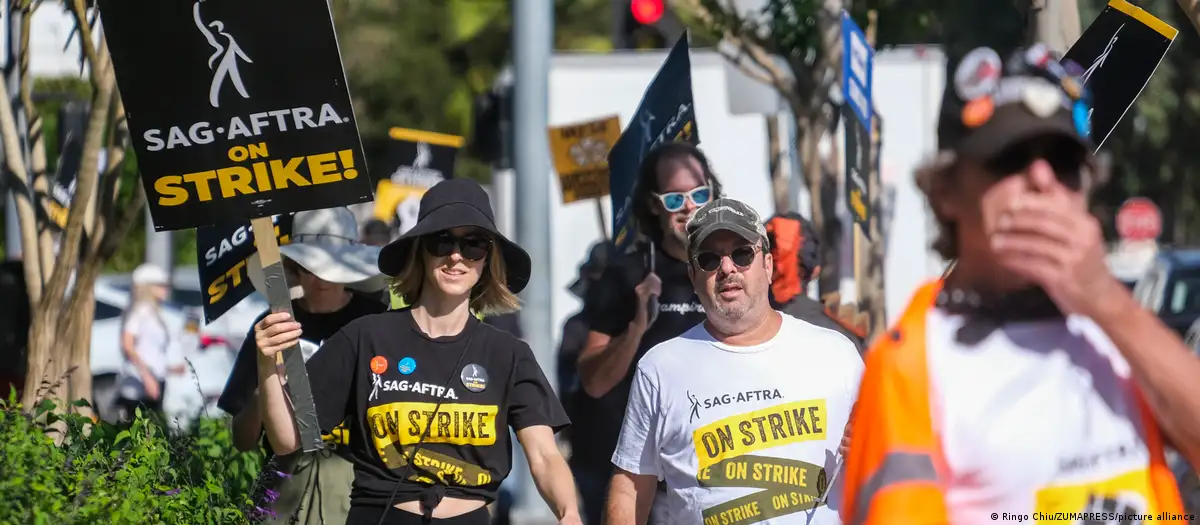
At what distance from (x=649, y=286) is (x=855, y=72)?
7.44 ft

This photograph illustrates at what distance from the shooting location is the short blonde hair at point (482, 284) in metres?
5.10

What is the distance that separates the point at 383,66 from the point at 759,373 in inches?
1528

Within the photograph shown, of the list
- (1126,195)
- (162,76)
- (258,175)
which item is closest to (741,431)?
(258,175)

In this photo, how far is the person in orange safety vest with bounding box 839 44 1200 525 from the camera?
239cm

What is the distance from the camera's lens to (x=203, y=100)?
481cm

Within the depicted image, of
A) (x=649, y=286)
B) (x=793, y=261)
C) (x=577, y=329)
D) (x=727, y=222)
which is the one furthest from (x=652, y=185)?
(x=727, y=222)

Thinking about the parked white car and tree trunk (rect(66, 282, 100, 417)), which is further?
the parked white car

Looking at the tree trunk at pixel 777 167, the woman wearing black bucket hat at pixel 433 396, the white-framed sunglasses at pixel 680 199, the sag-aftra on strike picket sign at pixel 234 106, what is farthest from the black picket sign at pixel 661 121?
the tree trunk at pixel 777 167

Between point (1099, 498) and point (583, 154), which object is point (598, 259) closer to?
point (583, 154)

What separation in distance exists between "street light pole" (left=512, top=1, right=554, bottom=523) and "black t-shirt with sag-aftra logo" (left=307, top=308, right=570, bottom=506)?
640cm

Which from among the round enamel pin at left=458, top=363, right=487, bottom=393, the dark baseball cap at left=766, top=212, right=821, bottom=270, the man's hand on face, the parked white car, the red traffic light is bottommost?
Result: the parked white car

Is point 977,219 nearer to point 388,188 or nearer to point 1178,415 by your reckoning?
point 1178,415

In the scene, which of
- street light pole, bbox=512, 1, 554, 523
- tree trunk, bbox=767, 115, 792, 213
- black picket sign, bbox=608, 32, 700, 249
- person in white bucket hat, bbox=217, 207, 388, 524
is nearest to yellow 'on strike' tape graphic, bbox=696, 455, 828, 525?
person in white bucket hat, bbox=217, 207, 388, 524

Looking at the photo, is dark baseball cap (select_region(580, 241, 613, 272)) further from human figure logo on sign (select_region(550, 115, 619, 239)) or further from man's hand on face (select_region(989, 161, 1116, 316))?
man's hand on face (select_region(989, 161, 1116, 316))
